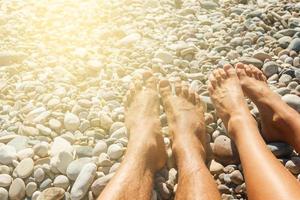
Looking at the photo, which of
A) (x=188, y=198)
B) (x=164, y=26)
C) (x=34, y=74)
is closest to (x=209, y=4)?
(x=164, y=26)

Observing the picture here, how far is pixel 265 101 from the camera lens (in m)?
3.23

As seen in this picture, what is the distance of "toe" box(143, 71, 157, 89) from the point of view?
3.58m

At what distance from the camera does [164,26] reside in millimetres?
4535

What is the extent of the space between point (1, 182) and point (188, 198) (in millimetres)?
1242

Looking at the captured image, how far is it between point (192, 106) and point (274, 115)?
2.06ft

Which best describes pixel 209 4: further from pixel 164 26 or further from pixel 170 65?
pixel 170 65

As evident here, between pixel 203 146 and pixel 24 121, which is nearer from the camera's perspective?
pixel 203 146

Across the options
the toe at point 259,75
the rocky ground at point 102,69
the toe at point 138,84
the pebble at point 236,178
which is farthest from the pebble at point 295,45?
the pebble at point 236,178

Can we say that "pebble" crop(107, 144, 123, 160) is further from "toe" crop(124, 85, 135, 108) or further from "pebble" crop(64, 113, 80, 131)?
Result: "toe" crop(124, 85, 135, 108)

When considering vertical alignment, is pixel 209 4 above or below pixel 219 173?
above

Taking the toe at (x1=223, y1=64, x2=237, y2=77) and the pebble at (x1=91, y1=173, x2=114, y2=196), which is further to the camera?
the toe at (x1=223, y1=64, x2=237, y2=77)

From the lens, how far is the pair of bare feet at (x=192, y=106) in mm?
3090

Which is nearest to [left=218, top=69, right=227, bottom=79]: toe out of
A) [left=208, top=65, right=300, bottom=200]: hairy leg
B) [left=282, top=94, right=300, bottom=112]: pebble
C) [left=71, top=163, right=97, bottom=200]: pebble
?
[left=208, top=65, right=300, bottom=200]: hairy leg

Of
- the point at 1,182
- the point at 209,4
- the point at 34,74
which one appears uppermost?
the point at 209,4
